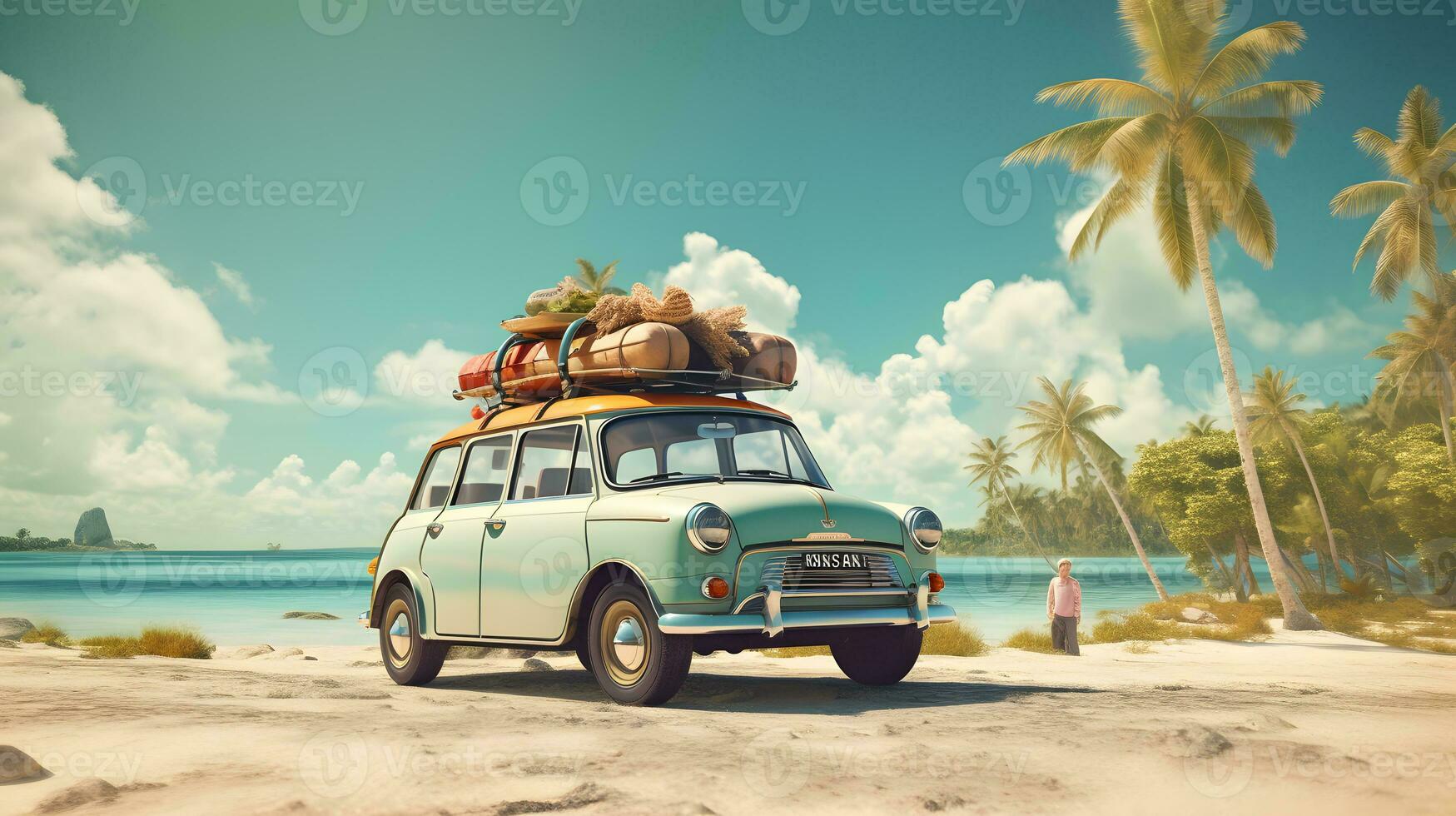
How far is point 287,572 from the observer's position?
317 feet

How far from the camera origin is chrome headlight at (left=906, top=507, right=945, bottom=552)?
731cm

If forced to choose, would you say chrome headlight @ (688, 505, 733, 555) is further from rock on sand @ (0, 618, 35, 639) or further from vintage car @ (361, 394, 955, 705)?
rock on sand @ (0, 618, 35, 639)

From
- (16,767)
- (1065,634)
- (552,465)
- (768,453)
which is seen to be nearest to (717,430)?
(768,453)

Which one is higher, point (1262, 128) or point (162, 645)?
point (1262, 128)

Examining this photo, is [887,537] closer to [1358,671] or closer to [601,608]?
[601,608]

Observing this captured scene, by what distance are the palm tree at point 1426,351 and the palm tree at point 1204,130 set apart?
20.9m

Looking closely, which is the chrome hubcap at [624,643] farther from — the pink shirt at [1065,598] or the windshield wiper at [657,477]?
the pink shirt at [1065,598]

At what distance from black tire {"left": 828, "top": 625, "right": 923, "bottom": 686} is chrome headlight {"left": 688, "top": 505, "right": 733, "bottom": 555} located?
1704 millimetres

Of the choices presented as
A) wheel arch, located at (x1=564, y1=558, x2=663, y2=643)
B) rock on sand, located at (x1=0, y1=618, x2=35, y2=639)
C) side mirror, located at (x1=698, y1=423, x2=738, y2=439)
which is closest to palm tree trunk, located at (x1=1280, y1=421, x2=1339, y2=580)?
side mirror, located at (x1=698, y1=423, x2=738, y2=439)

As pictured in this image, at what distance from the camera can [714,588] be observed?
247 inches

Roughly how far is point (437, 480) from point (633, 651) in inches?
134

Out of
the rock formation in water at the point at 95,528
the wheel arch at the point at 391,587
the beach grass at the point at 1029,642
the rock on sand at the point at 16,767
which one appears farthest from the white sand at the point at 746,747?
the rock formation in water at the point at 95,528

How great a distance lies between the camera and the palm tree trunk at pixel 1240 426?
2439 centimetres

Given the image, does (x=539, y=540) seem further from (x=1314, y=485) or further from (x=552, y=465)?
(x=1314, y=485)
